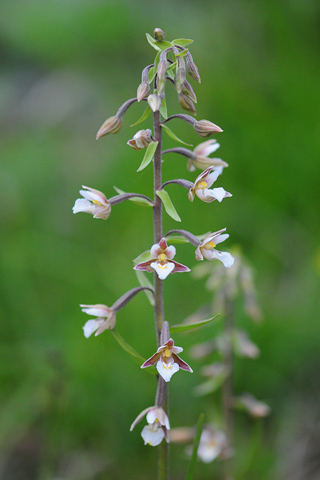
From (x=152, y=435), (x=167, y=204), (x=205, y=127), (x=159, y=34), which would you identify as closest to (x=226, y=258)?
(x=167, y=204)

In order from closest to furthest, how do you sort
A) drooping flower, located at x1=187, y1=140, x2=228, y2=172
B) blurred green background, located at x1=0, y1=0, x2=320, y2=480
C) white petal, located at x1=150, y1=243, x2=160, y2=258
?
white petal, located at x1=150, y1=243, x2=160, y2=258, drooping flower, located at x1=187, y1=140, x2=228, y2=172, blurred green background, located at x1=0, y1=0, x2=320, y2=480

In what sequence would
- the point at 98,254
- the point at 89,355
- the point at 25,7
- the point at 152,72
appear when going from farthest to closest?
the point at 25,7
the point at 98,254
the point at 89,355
the point at 152,72

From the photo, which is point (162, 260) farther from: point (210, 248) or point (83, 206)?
point (83, 206)

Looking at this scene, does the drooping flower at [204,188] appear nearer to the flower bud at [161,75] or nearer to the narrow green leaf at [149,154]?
the narrow green leaf at [149,154]

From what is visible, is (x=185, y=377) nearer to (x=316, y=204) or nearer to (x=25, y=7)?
(x=316, y=204)

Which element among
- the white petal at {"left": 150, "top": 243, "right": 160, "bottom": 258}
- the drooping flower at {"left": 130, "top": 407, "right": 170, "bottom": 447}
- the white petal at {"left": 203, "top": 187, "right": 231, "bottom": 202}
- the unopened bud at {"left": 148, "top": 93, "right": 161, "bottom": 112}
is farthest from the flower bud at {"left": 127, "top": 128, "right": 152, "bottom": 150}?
the drooping flower at {"left": 130, "top": 407, "right": 170, "bottom": 447}

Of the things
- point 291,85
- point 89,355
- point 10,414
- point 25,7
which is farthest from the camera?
point 25,7

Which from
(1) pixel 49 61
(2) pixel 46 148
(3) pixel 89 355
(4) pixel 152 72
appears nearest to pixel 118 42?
(1) pixel 49 61

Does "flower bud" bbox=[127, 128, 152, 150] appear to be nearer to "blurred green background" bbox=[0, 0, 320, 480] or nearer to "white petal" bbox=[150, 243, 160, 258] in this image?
"white petal" bbox=[150, 243, 160, 258]
